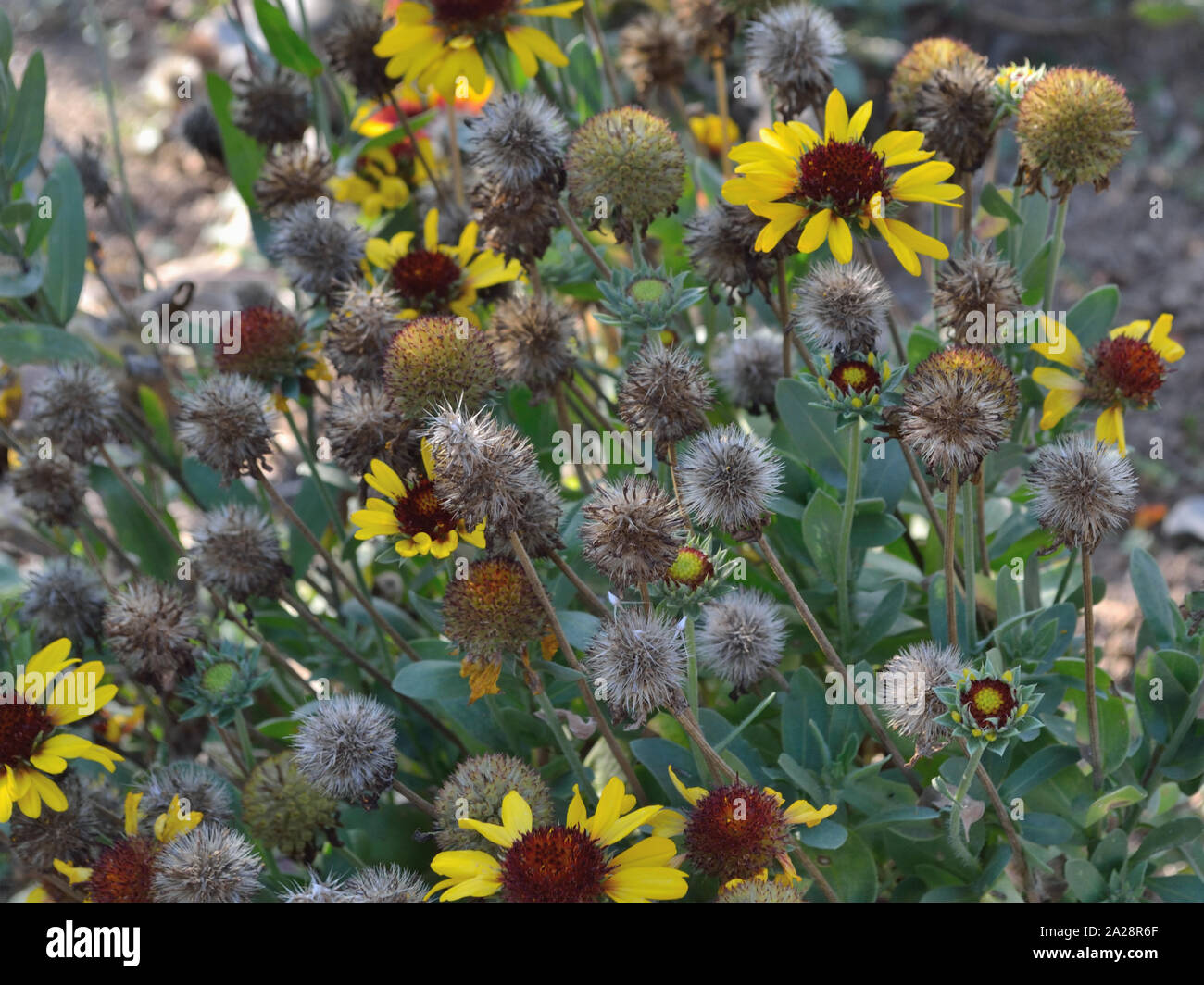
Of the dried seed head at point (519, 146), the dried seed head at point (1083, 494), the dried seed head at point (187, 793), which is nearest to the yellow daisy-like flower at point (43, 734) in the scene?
the dried seed head at point (187, 793)

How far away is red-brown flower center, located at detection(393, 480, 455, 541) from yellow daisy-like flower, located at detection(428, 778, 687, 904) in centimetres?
35

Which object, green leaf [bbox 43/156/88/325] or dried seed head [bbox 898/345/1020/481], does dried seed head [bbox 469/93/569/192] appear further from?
green leaf [bbox 43/156/88/325]

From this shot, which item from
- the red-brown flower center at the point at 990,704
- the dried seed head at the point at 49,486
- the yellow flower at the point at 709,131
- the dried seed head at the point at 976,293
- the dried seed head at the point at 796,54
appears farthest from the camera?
the yellow flower at the point at 709,131

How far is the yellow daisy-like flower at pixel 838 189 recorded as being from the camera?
150 centimetres

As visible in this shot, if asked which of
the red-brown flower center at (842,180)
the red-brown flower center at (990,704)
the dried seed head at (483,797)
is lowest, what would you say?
the dried seed head at (483,797)

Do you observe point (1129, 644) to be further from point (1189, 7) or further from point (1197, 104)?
point (1189, 7)

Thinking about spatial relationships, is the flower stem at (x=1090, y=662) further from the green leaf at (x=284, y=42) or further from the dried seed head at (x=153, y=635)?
the green leaf at (x=284, y=42)

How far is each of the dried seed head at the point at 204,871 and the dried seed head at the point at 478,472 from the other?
1.69 feet

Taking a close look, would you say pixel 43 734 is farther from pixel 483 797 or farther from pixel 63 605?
pixel 483 797

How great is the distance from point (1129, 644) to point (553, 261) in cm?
190

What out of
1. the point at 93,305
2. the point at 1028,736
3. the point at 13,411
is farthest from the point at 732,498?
the point at 93,305

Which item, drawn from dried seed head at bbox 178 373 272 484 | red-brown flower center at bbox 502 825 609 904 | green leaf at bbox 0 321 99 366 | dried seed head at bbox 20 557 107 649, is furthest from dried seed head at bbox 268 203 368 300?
red-brown flower center at bbox 502 825 609 904

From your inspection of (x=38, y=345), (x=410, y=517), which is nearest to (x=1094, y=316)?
(x=410, y=517)

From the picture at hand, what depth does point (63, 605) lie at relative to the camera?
1.90 m
